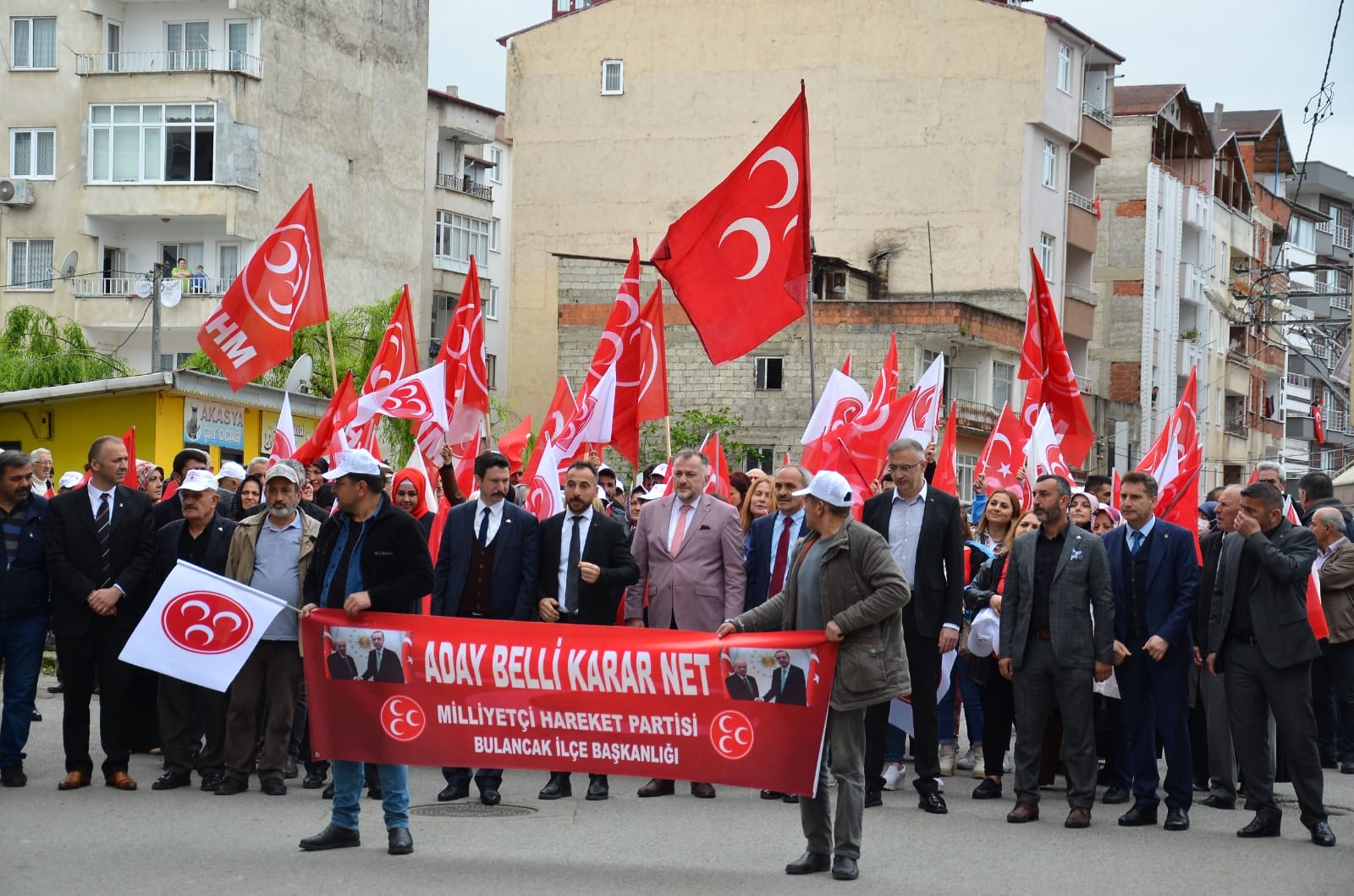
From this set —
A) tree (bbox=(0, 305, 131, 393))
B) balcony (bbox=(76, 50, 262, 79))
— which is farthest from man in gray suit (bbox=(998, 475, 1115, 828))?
balcony (bbox=(76, 50, 262, 79))

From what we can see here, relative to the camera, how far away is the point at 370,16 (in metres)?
56.9

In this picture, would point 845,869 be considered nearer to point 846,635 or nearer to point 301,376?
point 846,635

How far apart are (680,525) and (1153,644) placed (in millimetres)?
3127

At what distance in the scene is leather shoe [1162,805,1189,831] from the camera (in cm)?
1160

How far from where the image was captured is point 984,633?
13.6 metres

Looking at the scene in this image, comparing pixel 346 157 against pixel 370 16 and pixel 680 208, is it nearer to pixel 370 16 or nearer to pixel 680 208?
pixel 370 16

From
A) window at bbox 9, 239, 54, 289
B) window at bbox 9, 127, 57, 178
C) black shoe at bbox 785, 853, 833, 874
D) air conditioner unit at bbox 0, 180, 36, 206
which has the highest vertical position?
window at bbox 9, 127, 57, 178

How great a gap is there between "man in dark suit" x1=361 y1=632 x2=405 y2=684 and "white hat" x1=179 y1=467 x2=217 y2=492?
2906mm

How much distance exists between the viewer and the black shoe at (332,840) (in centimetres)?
994

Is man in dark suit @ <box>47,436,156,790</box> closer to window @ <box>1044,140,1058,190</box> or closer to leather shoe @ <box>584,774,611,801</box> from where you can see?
leather shoe @ <box>584,774,611,801</box>

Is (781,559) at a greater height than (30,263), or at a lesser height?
lesser

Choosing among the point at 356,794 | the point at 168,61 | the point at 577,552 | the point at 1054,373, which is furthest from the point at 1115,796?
the point at 168,61

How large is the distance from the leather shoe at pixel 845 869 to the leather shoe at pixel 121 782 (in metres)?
4.94

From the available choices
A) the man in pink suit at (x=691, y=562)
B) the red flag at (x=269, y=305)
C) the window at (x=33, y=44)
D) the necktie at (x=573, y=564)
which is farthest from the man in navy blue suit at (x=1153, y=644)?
the window at (x=33, y=44)
